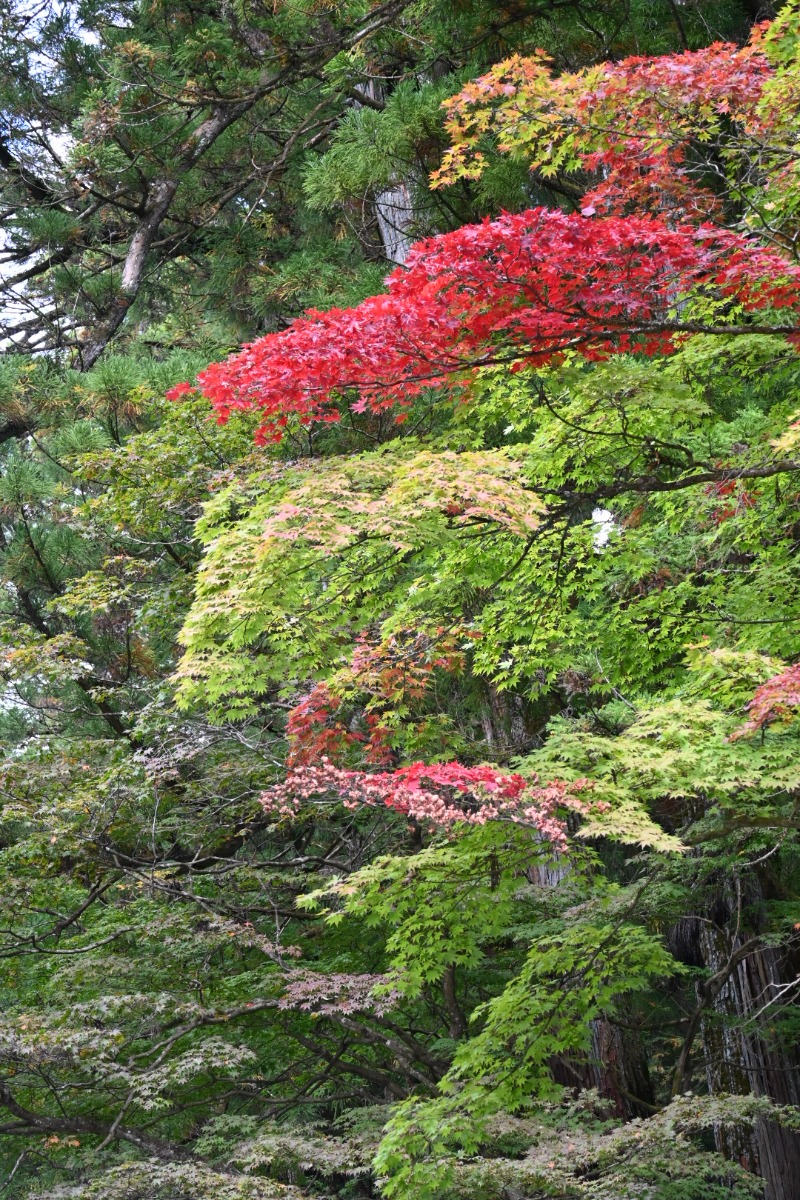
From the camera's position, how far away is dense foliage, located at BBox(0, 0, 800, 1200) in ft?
13.8

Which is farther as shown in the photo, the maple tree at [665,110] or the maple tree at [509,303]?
the maple tree at [665,110]

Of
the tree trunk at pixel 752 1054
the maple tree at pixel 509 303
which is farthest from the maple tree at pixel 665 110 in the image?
the tree trunk at pixel 752 1054

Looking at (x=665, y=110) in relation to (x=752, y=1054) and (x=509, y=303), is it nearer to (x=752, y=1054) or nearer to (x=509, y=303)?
(x=509, y=303)

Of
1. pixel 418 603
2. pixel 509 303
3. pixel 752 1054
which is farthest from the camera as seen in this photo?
pixel 752 1054

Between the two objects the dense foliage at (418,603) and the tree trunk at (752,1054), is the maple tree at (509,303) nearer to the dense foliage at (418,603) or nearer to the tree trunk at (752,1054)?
the dense foliage at (418,603)

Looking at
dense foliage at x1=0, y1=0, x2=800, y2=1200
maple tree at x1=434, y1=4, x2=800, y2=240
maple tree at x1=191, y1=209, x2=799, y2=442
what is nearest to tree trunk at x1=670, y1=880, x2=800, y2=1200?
dense foliage at x1=0, y1=0, x2=800, y2=1200

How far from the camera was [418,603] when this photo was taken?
5676mm

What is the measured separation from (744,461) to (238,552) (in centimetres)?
244

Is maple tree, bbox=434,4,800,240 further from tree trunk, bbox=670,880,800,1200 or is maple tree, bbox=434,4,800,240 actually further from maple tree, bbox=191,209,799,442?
tree trunk, bbox=670,880,800,1200

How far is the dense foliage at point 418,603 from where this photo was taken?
420cm

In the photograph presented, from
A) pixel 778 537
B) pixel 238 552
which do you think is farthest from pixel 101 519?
pixel 778 537

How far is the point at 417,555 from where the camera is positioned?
210 inches

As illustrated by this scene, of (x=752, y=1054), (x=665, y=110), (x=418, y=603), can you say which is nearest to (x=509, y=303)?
(x=665, y=110)

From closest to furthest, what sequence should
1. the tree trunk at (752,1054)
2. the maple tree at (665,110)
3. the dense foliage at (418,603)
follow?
the maple tree at (665,110)
the dense foliage at (418,603)
the tree trunk at (752,1054)
